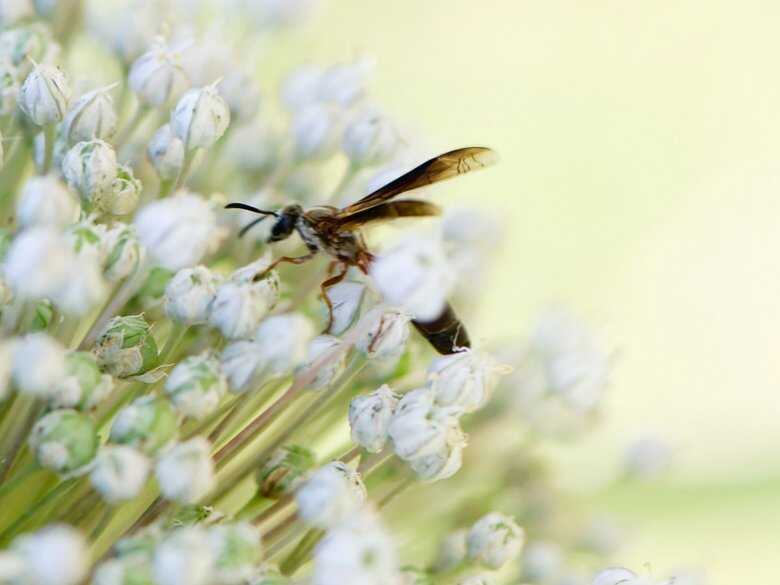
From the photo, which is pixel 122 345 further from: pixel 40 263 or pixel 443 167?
pixel 443 167

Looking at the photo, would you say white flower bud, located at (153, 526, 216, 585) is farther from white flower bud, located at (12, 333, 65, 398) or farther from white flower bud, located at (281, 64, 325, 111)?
white flower bud, located at (281, 64, 325, 111)

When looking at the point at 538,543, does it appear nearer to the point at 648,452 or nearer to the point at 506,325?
the point at 648,452

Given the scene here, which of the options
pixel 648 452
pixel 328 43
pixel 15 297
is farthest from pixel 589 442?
pixel 15 297

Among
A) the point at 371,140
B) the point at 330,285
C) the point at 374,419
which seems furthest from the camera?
the point at 371,140

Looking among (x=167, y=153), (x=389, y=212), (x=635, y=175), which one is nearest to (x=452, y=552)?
(x=389, y=212)

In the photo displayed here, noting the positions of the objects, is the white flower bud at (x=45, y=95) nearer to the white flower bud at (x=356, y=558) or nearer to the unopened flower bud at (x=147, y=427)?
the unopened flower bud at (x=147, y=427)
